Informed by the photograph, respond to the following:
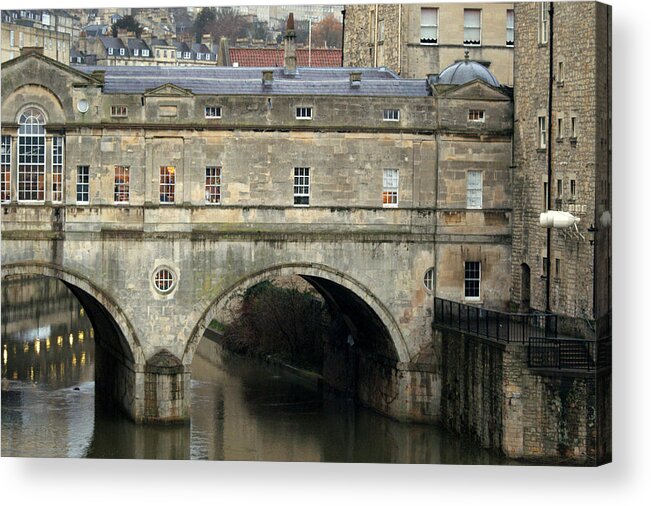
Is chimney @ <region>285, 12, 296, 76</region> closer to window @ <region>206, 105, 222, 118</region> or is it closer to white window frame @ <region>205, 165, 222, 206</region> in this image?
window @ <region>206, 105, 222, 118</region>

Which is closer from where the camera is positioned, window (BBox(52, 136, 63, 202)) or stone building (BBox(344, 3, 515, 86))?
window (BBox(52, 136, 63, 202))

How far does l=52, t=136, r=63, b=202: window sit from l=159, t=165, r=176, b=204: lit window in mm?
2470

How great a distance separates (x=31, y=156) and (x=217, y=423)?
27.4 ft

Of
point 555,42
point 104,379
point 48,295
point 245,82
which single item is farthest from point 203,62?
point 48,295

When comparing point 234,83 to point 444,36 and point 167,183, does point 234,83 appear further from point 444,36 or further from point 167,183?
point 444,36

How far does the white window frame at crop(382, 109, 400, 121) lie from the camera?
49031mm

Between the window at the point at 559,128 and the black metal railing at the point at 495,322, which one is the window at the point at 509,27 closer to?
the black metal railing at the point at 495,322

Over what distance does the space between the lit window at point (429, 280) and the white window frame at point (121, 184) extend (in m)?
7.74

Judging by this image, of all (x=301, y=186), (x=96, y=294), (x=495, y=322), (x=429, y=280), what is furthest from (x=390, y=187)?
A: (x=96, y=294)

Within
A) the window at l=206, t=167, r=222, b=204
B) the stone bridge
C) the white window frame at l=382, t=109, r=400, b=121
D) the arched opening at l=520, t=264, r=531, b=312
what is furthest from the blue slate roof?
the arched opening at l=520, t=264, r=531, b=312

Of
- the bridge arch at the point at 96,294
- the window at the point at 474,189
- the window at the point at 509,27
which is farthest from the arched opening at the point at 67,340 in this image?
the window at the point at 509,27

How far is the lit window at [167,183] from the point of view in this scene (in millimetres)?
48438

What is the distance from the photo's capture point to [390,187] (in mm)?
49188

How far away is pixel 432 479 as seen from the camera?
4084 cm
